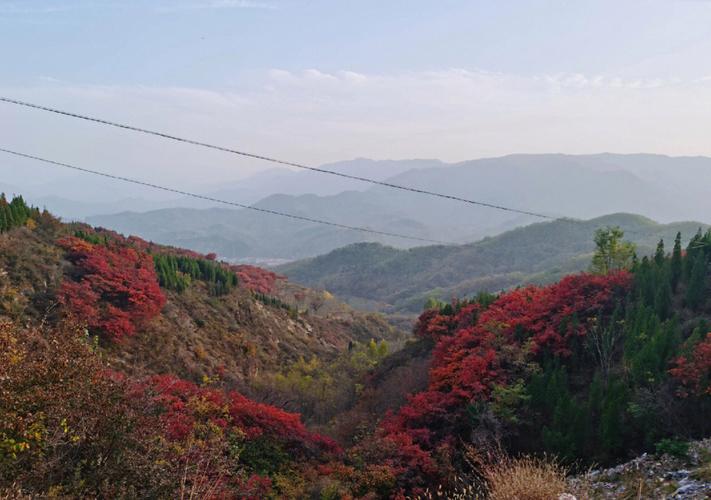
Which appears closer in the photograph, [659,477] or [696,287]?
[659,477]

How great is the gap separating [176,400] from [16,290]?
12915 mm

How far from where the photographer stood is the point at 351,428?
1903 centimetres

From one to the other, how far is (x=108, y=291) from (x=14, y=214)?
7.27m

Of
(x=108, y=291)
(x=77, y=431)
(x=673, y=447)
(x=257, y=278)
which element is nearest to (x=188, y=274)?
(x=108, y=291)

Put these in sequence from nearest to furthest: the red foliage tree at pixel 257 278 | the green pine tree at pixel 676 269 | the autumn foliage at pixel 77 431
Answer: the autumn foliage at pixel 77 431 < the green pine tree at pixel 676 269 < the red foliage tree at pixel 257 278

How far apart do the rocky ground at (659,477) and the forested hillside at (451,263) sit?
104m

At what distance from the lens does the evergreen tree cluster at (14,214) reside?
2684 centimetres

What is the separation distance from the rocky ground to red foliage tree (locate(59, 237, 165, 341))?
22102 mm

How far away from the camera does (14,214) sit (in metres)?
27.9

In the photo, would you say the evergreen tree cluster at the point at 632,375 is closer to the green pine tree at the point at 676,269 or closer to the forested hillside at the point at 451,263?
the green pine tree at the point at 676,269

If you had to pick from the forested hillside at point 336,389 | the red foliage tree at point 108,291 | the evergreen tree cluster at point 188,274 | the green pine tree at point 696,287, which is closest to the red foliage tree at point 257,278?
the evergreen tree cluster at point 188,274

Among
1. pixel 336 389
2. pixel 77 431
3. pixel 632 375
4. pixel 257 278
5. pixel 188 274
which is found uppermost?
pixel 77 431

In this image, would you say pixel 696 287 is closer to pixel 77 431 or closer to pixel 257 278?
pixel 77 431

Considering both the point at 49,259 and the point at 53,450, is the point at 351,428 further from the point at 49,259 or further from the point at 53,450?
the point at 49,259
